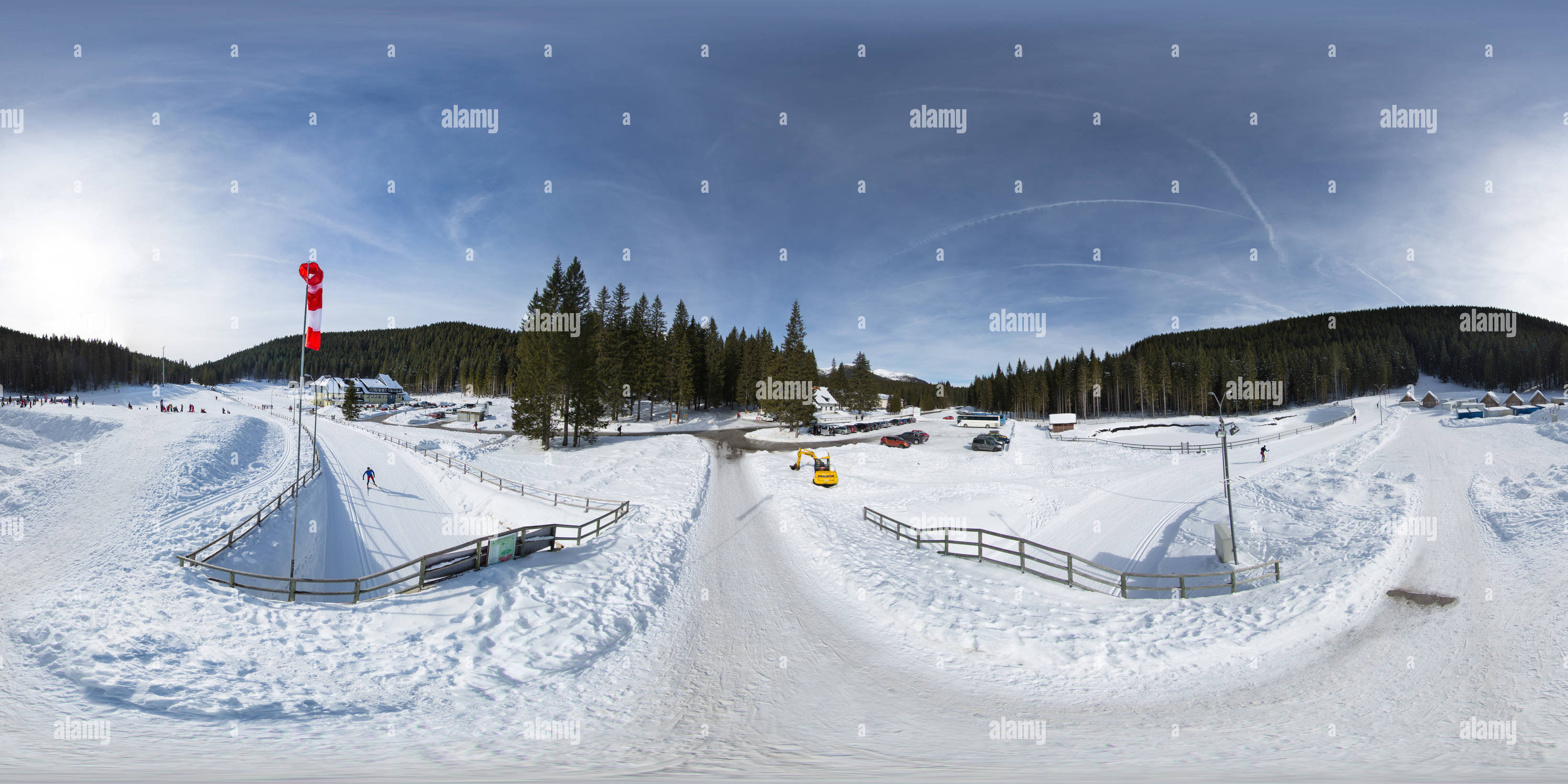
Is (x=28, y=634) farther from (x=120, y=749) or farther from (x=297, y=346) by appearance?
(x=297, y=346)

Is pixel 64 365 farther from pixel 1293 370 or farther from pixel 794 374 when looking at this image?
pixel 1293 370

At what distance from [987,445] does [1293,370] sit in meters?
96.7

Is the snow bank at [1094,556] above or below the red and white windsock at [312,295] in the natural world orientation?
below

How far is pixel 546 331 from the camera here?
129 feet

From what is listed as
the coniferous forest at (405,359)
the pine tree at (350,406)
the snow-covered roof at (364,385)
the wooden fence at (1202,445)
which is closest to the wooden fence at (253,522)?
the pine tree at (350,406)

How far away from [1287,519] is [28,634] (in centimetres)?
3576

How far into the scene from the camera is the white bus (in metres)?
66.3

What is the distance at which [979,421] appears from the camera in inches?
2766

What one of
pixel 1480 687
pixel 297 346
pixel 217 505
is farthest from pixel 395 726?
pixel 297 346

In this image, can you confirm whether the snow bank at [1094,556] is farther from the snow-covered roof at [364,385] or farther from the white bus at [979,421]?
the snow-covered roof at [364,385]

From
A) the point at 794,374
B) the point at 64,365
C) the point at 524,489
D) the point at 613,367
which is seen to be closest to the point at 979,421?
the point at 794,374

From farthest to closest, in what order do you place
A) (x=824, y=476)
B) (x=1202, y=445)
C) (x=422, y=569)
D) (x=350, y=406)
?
(x=350, y=406), (x=1202, y=445), (x=824, y=476), (x=422, y=569)

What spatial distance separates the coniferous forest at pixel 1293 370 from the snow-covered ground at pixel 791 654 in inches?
3335

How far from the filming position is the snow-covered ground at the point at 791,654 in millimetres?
6316
